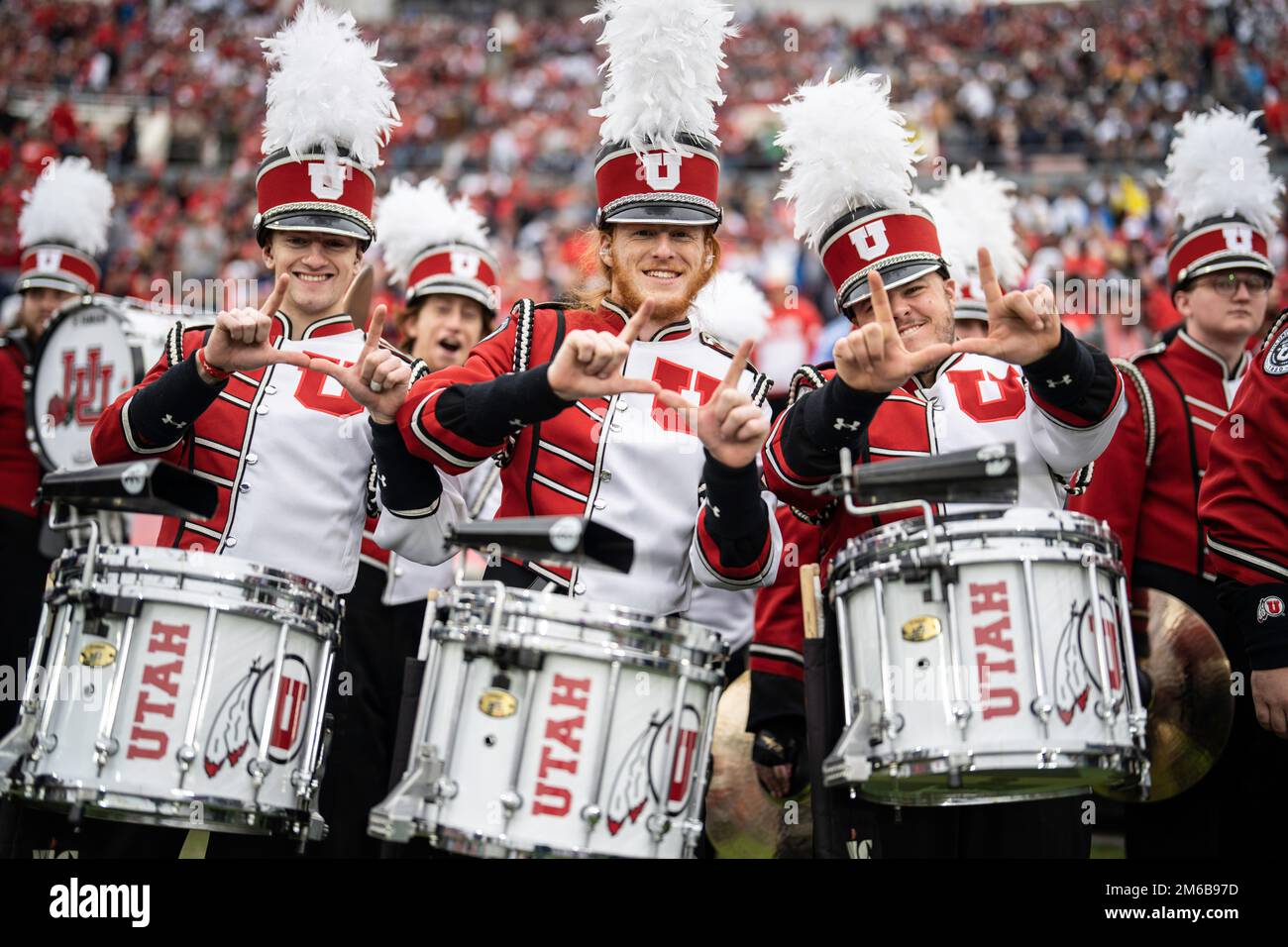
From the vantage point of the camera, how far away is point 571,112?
93.7 ft

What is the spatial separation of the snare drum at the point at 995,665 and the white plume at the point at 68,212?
5.09 meters

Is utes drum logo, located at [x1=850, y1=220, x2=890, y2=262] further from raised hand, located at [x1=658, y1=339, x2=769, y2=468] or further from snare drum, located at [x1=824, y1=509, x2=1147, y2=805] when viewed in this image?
snare drum, located at [x1=824, y1=509, x2=1147, y2=805]

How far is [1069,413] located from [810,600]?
2.50 ft

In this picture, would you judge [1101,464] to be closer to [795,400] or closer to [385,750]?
[795,400]

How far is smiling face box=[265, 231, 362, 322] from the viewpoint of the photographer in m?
4.19

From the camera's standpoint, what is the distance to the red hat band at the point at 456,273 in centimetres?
614

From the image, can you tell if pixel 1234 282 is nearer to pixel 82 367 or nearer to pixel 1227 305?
pixel 1227 305

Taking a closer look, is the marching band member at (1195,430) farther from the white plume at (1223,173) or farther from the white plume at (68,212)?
the white plume at (68,212)

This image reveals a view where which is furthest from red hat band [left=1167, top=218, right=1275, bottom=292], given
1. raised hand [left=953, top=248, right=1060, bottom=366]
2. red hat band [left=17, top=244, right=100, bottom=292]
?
red hat band [left=17, top=244, right=100, bottom=292]

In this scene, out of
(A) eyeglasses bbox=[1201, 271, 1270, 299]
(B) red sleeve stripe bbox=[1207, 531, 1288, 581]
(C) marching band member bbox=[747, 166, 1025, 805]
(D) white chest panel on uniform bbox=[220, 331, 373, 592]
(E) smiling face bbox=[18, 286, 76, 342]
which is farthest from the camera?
(E) smiling face bbox=[18, 286, 76, 342]

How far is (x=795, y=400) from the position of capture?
375 cm

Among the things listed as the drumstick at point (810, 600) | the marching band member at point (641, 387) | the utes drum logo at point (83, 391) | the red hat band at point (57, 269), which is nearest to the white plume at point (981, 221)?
the marching band member at point (641, 387)

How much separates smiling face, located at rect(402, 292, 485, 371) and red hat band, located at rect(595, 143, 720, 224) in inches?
88.3

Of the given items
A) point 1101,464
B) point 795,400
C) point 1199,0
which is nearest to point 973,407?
point 795,400
